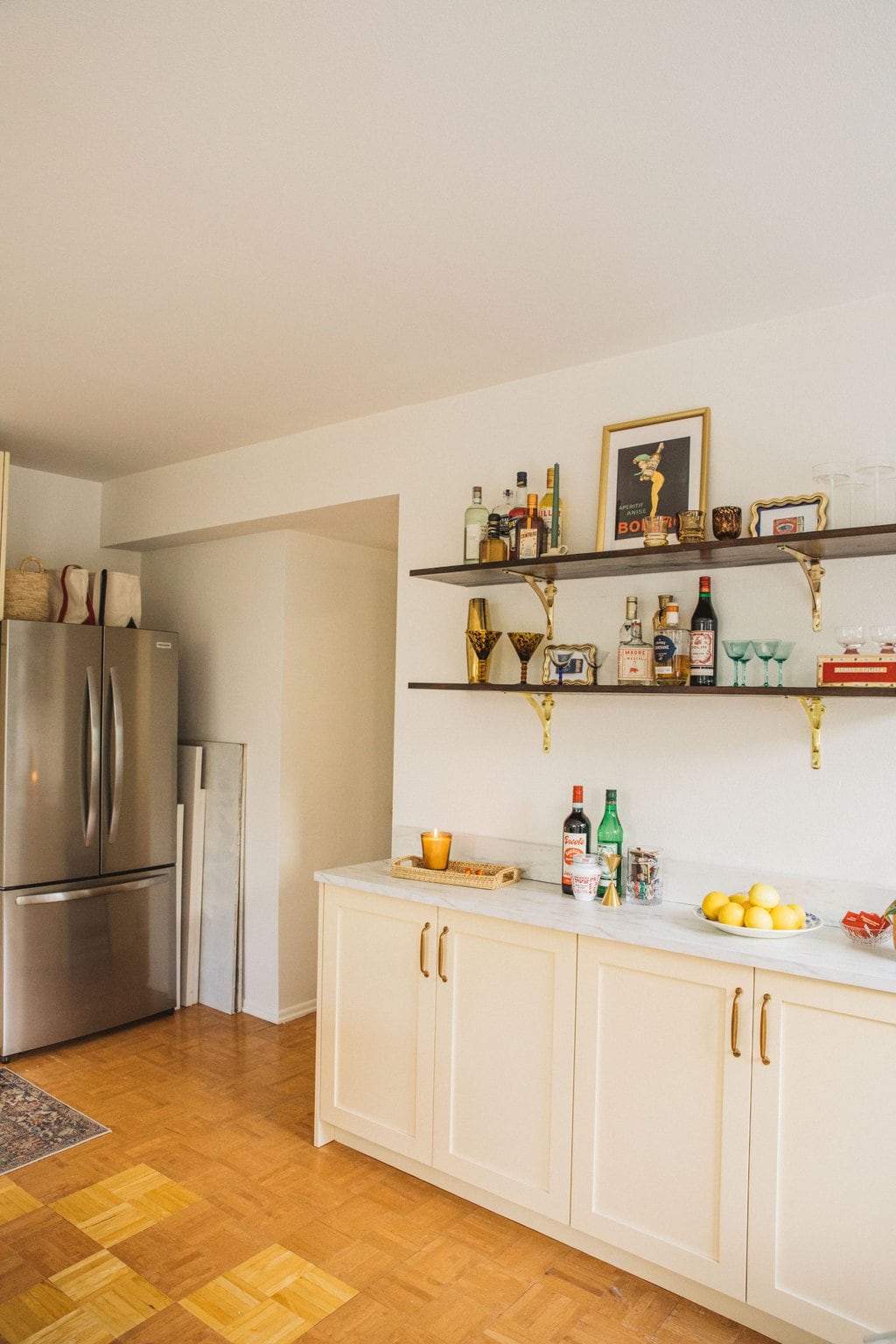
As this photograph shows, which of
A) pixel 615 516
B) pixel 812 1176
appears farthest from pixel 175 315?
pixel 812 1176

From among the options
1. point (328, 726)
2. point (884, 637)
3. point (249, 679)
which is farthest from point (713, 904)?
point (249, 679)

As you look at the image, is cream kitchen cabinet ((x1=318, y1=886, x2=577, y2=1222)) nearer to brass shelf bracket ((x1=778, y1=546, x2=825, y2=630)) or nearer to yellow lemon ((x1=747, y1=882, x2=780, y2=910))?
yellow lemon ((x1=747, y1=882, x2=780, y2=910))

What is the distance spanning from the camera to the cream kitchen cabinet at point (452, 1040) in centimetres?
245

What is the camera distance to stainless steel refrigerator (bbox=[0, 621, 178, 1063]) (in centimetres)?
368

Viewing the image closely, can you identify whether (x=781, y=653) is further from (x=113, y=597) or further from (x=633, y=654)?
(x=113, y=597)

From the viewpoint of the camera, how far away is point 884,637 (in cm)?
224

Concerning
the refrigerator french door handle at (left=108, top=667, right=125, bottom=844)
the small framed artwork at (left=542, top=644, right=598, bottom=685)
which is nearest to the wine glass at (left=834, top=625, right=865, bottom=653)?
the small framed artwork at (left=542, top=644, right=598, bottom=685)

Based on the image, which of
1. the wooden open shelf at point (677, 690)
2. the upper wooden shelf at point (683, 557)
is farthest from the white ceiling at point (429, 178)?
the wooden open shelf at point (677, 690)

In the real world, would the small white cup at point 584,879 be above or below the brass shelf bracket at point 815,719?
below

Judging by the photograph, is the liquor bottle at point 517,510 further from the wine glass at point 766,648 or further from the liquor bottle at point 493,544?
the wine glass at point 766,648

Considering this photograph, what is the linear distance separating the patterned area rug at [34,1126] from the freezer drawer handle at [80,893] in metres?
0.68

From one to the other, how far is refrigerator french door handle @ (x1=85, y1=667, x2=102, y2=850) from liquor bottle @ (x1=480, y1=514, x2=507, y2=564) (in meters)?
1.93

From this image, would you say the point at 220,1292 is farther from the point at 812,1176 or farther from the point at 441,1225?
the point at 812,1176

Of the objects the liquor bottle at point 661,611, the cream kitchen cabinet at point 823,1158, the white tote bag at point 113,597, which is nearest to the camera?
the cream kitchen cabinet at point 823,1158
